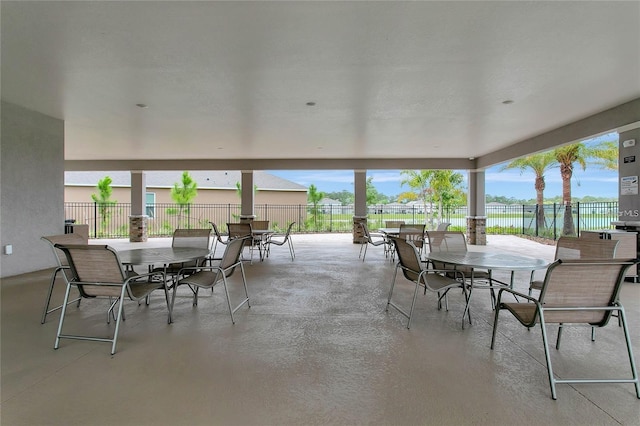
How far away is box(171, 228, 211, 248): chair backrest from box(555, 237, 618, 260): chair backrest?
3984mm

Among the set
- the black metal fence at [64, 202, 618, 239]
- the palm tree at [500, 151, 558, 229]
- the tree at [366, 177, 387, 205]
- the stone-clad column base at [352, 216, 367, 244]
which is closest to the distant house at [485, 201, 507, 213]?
the black metal fence at [64, 202, 618, 239]

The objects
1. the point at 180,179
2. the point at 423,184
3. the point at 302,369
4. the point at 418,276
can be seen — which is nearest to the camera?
the point at 302,369

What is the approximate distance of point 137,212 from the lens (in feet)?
37.3

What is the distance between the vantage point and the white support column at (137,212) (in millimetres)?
11211

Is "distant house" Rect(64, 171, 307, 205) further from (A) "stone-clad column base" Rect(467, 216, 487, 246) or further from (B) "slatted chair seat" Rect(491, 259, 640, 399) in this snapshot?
(B) "slatted chair seat" Rect(491, 259, 640, 399)

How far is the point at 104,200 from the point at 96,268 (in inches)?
509

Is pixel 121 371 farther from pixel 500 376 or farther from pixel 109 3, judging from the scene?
pixel 109 3

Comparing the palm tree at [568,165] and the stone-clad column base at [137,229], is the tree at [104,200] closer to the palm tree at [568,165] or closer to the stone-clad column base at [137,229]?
the stone-clad column base at [137,229]

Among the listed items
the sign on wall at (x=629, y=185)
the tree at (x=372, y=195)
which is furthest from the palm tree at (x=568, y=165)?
the tree at (x=372, y=195)

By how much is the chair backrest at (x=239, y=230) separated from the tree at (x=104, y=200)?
30.3ft

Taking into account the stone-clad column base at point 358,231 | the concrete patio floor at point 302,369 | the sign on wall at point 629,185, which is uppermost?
the sign on wall at point 629,185

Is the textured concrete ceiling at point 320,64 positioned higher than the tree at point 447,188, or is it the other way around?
the textured concrete ceiling at point 320,64

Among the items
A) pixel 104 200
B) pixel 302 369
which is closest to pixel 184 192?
pixel 104 200

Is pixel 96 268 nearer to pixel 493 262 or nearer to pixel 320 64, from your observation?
pixel 320 64
